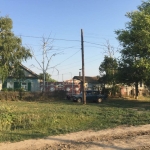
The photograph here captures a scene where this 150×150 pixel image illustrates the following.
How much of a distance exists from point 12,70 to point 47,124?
30603 millimetres

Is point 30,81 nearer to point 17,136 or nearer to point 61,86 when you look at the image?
point 61,86

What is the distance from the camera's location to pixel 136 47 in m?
27.8

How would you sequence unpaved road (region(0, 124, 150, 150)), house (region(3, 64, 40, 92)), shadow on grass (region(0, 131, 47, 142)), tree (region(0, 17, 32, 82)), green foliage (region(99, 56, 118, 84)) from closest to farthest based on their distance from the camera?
unpaved road (region(0, 124, 150, 150)) → shadow on grass (region(0, 131, 47, 142)) → tree (region(0, 17, 32, 82)) → green foliage (region(99, 56, 118, 84)) → house (region(3, 64, 40, 92))

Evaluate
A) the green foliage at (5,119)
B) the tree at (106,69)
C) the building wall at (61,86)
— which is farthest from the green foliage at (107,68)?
the green foliage at (5,119)

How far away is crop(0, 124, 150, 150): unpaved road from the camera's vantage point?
8.00 m

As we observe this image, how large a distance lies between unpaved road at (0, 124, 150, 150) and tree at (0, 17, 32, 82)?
27.5 meters

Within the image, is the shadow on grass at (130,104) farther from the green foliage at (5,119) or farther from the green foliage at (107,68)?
the green foliage at (5,119)

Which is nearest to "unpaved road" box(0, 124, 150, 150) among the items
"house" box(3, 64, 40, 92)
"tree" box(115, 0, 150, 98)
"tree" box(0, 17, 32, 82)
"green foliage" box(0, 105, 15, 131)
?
"green foliage" box(0, 105, 15, 131)

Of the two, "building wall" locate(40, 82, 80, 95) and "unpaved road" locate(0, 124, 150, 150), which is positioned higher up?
"building wall" locate(40, 82, 80, 95)

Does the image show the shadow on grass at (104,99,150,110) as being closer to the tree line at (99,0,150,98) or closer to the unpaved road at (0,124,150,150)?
the tree line at (99,0,150,98)

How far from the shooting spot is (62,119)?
43.9ft

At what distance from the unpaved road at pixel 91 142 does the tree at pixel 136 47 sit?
1605 centimetres

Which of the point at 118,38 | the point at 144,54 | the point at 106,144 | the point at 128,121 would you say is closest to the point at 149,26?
the point at 144,54

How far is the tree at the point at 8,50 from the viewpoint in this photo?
36.0 m
